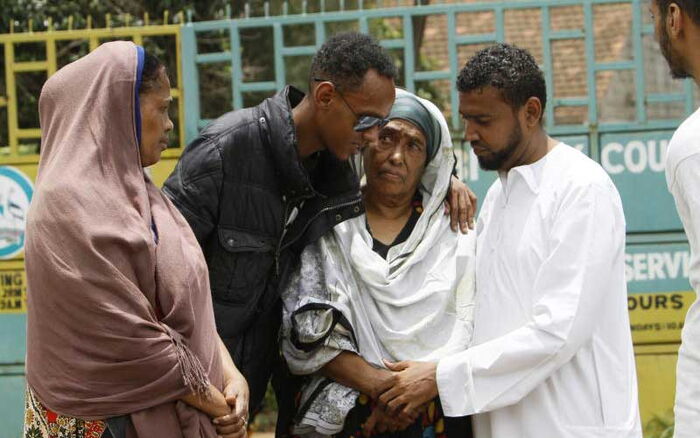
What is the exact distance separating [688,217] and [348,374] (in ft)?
3.97

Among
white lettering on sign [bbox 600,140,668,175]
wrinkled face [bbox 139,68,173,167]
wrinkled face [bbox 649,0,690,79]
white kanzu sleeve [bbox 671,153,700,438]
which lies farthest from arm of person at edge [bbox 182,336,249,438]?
white lettering on sign [bbox 600,140,668,175]


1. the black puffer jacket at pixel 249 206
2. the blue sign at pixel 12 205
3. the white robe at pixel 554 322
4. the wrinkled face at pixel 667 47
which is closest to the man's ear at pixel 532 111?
the white robe at pixel 554 322

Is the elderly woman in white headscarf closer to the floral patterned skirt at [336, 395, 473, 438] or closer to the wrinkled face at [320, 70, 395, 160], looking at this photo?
the floral patterned skirt at [336, 395, 473, 438]

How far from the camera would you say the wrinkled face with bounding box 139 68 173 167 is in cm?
298

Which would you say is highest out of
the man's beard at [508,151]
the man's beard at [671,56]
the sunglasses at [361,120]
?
the man's beard at [671,56]

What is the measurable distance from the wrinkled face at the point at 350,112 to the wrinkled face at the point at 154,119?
0.64 m

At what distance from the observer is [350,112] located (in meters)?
3.52

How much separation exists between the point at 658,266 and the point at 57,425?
11.7ft

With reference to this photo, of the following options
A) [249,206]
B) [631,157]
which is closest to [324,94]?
[249,206]

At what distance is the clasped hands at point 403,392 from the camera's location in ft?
11.3

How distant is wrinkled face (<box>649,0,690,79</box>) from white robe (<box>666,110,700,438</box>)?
145mm

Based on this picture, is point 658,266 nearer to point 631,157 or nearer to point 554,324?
point 631,157

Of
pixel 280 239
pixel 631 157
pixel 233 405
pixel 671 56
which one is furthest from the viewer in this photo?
pixel 631 157

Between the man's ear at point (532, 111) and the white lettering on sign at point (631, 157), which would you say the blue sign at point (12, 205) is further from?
the man's ear at point (532, 111)
